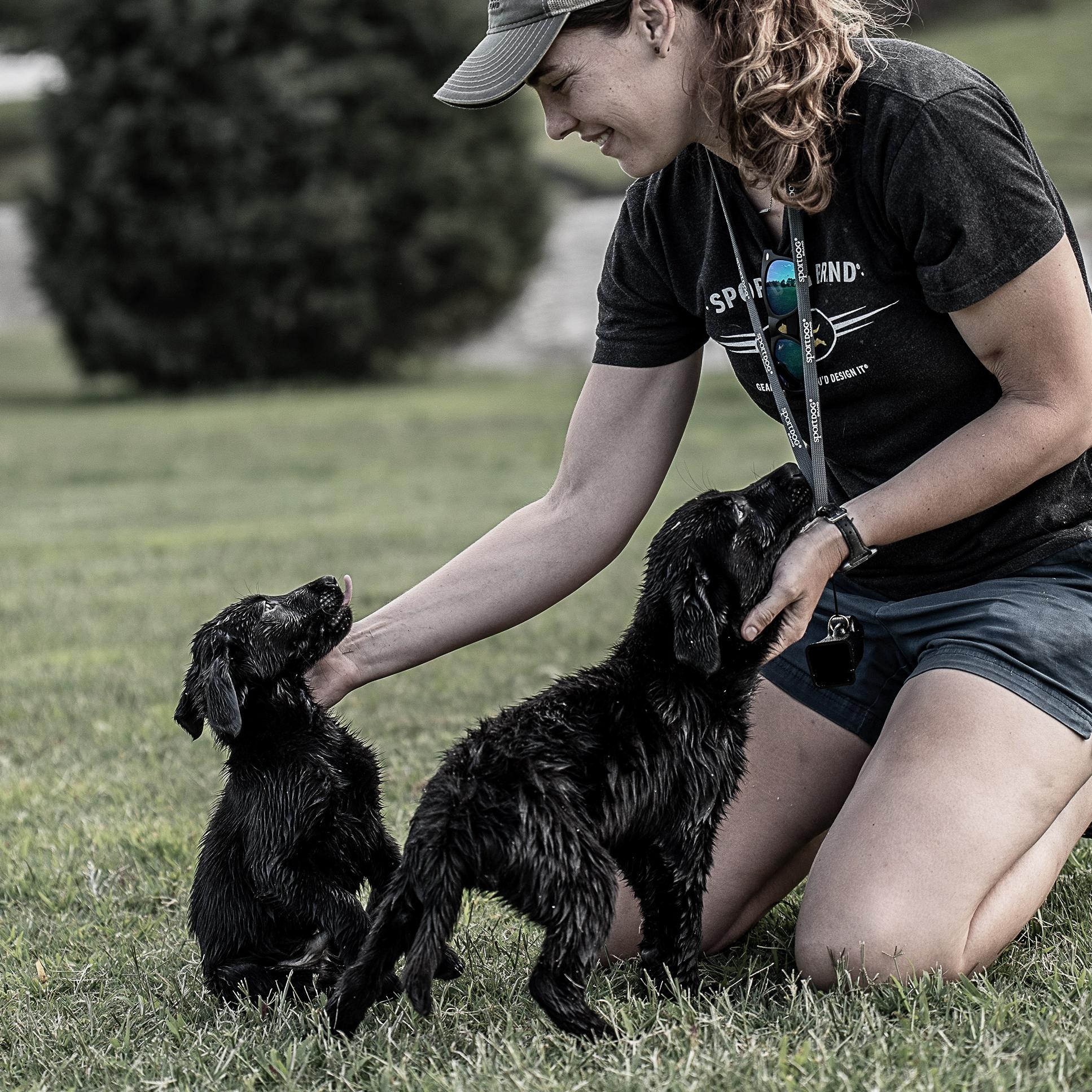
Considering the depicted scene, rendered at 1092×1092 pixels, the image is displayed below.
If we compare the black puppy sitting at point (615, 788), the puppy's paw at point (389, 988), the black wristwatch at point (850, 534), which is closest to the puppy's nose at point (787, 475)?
the black puppy sitting at point (615, 788)

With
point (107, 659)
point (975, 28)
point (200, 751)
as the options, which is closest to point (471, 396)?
point (107, 659)

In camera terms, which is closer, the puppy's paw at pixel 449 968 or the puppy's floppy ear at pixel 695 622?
the puppy's floppy ear at pixel 695 622

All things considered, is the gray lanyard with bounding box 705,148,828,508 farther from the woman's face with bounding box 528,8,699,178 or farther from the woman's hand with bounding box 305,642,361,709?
the woman's hand with bounding box 305,642,361,709

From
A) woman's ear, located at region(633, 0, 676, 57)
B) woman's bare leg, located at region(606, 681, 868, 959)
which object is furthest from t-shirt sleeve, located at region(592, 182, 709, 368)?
woman's bare leg, located at region(606, 681, 868, 959)

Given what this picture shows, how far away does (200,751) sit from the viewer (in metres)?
5.63

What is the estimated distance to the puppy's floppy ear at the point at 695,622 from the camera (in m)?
3.16

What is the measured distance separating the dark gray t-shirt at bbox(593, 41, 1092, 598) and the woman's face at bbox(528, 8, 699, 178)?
29cm

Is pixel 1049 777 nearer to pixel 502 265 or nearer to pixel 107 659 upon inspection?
pixel 107 659

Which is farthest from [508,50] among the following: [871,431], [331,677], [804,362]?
[331,677]

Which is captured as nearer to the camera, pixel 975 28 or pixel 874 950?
pixel 874 950

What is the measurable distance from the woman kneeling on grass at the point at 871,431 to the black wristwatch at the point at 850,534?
0.02 meters

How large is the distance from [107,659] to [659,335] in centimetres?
419

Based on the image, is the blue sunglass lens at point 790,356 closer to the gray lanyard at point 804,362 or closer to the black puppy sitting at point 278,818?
the gray lanyard at point 804,362

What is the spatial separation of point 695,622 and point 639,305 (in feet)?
3.44
